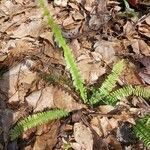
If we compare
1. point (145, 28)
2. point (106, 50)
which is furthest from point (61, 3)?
point (145, 28)

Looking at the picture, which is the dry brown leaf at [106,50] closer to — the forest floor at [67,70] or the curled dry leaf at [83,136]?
the forest floor at [67,70]

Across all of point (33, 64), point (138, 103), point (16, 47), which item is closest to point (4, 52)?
point (16, 47)

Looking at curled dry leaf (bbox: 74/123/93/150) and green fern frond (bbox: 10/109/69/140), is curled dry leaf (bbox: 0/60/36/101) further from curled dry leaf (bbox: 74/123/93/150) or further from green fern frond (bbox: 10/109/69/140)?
curled dry leaf (bbox: 74/123/93/150)

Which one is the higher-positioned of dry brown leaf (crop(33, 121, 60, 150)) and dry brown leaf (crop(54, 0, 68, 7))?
dry brown leaf (crop(54, 0, 68, 7))

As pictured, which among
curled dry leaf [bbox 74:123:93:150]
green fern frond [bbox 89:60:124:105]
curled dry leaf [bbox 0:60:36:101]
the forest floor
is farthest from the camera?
curled dry leaf [bbox 0:60:36:101]

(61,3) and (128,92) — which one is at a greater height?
(61,3)

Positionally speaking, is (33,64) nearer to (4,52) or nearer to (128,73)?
(4,52)

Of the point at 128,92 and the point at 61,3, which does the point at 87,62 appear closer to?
the point at 128,92

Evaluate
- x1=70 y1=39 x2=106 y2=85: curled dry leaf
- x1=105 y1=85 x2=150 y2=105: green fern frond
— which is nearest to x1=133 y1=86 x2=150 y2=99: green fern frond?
x1=105 y1=85 x2=150 y2=105: green fern frond
